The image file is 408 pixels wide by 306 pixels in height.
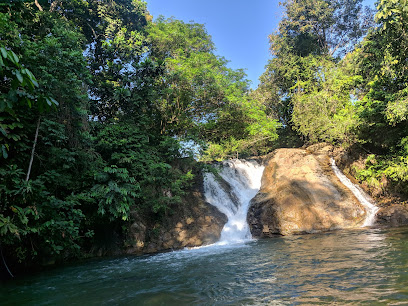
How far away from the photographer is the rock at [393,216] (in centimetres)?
1089

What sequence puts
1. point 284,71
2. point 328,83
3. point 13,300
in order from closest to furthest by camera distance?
point 13,300
point 328,83
point 284,71

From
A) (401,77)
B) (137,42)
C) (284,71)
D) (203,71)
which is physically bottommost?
(401,77)

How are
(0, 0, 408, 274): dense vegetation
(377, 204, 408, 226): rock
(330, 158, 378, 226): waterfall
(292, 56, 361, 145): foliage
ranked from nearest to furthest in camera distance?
(0, 0, 408, 274): dense vegetation, (377, 204, 408, 226): rock, (330, 158, 378, 226): waterfall, (292, 56, 361, 145): foliage

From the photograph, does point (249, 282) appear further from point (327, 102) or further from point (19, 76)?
point (327, 102)

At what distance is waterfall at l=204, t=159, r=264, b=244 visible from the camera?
12759mm

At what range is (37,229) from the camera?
6.54 metres

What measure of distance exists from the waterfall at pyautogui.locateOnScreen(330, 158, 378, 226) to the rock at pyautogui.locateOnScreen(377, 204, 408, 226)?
15.3 inches

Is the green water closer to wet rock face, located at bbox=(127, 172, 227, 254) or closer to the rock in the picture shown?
wet rock face, located at bbox=(127, 172, 227, 254)

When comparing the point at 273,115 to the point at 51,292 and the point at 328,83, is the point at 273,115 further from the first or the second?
the point at 51,292

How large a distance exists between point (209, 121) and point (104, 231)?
29.6ft

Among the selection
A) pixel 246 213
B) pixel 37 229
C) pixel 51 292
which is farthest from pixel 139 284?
pixel 246 213

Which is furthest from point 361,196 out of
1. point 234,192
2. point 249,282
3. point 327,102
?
point 249,282

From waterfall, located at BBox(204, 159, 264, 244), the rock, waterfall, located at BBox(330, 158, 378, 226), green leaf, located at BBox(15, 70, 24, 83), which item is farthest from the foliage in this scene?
green leaf, located at BBox(15, 70, 24, 83)

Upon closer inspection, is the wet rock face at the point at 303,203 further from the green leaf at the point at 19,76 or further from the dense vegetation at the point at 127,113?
the green leaf at the point at 19,76
